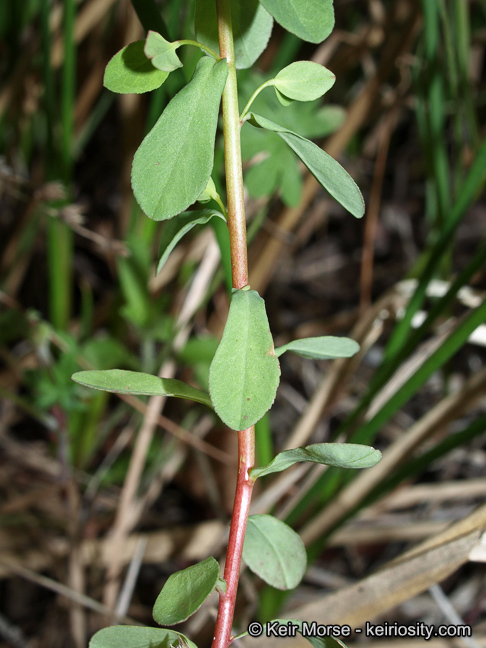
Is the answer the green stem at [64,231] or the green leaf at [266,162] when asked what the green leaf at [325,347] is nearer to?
the green leaf at [266,162]

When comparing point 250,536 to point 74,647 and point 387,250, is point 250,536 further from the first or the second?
point 387,250

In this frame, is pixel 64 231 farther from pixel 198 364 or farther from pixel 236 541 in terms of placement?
pixel 236 541

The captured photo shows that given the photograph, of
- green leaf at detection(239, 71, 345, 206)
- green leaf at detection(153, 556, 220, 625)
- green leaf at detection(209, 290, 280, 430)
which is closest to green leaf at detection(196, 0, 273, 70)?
green leaf at detection(209, 290, 280, 430)

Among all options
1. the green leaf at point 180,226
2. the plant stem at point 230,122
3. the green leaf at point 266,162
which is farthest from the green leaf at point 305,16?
the green leaf at point 266,162

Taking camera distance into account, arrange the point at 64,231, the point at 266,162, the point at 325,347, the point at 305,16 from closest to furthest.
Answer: the point at 305,16
the point at 325,347
the point at 266,162
the point at 64,231

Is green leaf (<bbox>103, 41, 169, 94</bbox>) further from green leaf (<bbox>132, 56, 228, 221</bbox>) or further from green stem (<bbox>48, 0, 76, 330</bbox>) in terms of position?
green stem (<bbox>48, 0, 76, 330</bbox>)

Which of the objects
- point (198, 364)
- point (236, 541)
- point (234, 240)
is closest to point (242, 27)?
point (234, 240)

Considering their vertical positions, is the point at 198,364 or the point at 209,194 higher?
the point at 209,194

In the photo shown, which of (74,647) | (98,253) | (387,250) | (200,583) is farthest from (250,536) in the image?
(387,250)
